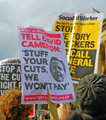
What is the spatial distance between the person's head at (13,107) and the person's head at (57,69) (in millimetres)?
636

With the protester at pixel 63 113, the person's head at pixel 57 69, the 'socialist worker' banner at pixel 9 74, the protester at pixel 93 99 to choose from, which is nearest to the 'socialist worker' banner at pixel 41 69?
the person's head at pixel 57 69

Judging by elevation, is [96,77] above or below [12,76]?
above

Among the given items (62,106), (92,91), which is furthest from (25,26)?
(92,91)

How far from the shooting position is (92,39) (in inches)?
167

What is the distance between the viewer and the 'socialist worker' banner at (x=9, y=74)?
14.4ft

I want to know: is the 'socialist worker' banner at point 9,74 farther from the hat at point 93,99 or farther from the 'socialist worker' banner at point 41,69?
the hat at point 93,99

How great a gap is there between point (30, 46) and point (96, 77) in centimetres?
159

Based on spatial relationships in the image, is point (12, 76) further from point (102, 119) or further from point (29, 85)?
point (102, 119)

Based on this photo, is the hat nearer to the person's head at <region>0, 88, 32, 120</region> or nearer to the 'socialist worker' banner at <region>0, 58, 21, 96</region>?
the person's head at <region>0, 88, 32, 120</region>

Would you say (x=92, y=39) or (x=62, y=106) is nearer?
(x=62, y=106)

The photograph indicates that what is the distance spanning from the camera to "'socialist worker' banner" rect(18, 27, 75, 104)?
280 centimetres

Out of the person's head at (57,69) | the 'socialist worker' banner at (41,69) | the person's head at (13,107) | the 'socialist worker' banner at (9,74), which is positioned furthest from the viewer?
the 'socialist worker' banner at (9,74)

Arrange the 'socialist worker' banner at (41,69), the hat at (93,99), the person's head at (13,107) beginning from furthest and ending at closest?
1. the 'socialist worker' banner at (41,69)
2. the person's head at (13,107)
3. the hat at (93,99)

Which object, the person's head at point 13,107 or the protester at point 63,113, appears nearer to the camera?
the person's head at point 13,107
